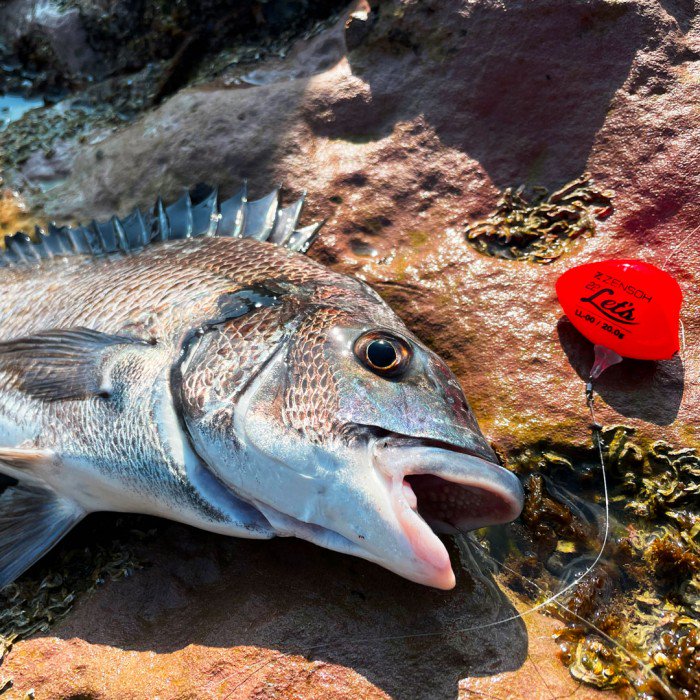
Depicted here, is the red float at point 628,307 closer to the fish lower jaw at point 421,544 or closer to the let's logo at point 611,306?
the let's logo at point 611,306

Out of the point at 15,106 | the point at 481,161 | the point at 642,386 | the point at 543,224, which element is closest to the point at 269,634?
the point at 642,386

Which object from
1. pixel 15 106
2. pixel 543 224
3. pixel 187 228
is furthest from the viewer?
pixel 15 106

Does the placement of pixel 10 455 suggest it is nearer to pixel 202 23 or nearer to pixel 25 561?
pixel 25 561

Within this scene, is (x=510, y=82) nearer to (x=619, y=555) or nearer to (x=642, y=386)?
(x=642, y=386)

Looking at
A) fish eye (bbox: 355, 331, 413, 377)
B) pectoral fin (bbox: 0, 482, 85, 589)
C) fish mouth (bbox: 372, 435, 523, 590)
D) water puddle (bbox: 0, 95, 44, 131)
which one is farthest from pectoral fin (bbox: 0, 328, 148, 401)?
water puddle (bbox: 0, 95, 44, 131)

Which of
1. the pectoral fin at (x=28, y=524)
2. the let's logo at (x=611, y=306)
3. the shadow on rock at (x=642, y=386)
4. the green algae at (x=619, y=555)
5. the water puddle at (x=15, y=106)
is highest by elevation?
the water puddle at (x=15, y=106)

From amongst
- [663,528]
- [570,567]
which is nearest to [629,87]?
[663,528]

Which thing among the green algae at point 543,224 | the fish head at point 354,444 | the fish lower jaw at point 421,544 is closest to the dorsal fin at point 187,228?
the green algae at point 543,224
